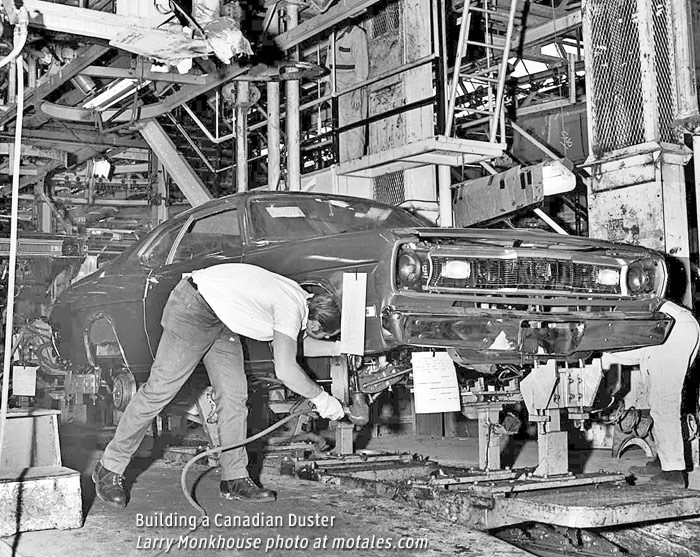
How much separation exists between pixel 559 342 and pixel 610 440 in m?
3.61

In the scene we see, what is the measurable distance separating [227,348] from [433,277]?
125 cm

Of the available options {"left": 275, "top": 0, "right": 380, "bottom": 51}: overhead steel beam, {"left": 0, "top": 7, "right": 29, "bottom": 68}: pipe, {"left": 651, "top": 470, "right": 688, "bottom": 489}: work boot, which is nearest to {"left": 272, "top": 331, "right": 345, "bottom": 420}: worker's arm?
{"left": 0, "top": 7, "right": 29, "bottom": 68}: pipe

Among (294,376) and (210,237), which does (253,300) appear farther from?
(210,237)

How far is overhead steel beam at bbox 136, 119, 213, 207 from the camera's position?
9.80 metres

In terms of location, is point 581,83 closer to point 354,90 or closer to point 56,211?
point 354,90

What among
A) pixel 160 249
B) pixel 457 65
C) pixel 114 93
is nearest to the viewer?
pixel 160 249

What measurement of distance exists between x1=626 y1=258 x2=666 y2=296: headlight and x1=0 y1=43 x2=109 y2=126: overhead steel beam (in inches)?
169

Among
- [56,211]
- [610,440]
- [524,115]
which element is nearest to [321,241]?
[610,440]

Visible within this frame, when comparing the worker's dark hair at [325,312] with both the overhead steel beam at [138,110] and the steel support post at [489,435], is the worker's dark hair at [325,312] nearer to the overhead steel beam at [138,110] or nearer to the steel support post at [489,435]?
the steel support post at [489,435]

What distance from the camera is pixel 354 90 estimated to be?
848cm

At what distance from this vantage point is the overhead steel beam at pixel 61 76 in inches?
284

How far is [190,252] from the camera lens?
5.75m

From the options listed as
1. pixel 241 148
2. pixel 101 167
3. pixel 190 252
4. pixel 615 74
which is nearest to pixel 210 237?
pixel 190 252

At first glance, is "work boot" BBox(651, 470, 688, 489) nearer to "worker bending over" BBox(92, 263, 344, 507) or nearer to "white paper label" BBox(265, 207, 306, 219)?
"worker bending over" BBox(92, 263, 344, 507)
